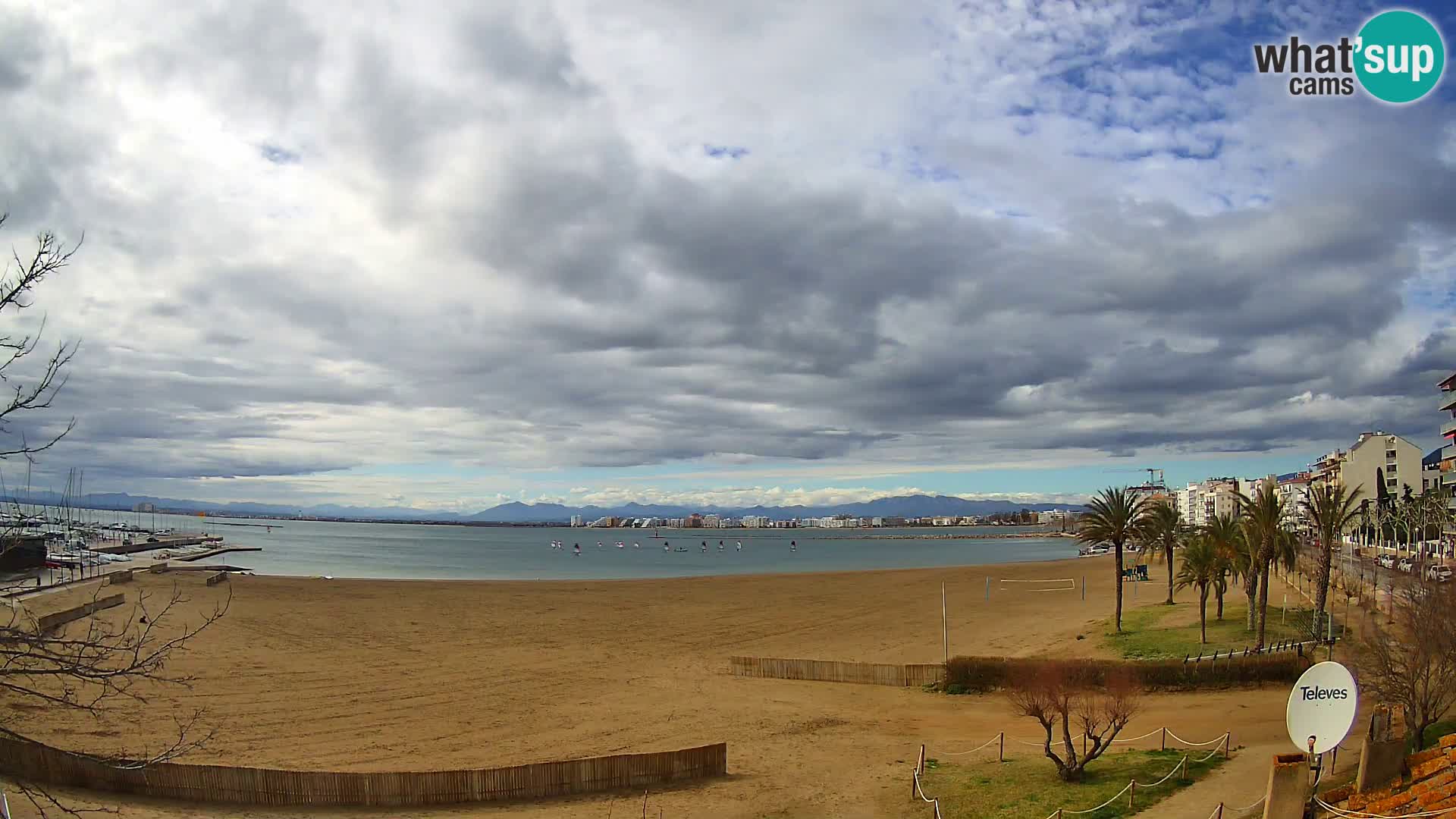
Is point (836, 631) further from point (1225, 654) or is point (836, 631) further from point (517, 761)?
point (517, 761)

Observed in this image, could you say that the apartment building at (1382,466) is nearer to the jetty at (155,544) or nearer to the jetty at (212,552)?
the jetty at (212,552)

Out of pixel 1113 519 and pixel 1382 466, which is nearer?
pixel 1113 519

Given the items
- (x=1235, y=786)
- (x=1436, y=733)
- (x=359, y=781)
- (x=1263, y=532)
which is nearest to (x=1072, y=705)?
(x=1235, y=786)

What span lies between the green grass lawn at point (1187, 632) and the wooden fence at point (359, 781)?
1966 cm

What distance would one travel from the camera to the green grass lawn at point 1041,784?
1788 cm

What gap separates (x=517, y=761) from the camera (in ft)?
75.9

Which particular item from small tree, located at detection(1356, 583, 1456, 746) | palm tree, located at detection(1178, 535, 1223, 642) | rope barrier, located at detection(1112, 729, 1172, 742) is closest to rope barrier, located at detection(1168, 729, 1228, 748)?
rope barrier, located at detection(1112, 729, 1172, 742)

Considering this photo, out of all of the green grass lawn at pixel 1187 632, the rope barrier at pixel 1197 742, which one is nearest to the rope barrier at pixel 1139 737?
the rope barrier at pixel 1197 742

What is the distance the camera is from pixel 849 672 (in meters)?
32.1

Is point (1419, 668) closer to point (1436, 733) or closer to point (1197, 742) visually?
point (1436, 733)

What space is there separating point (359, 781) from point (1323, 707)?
61.6 ft

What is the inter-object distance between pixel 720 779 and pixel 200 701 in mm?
18360

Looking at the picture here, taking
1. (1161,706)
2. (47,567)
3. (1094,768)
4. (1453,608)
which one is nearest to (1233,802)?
(1094,768)

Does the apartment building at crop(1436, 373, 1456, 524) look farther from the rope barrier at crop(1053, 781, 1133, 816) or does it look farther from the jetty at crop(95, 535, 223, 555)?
the jetty at crop(95, 535, 223, 555)
